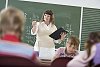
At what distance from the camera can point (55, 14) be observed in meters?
5.90

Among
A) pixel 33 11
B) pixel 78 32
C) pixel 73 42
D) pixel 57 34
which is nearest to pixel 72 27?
pixel 78 32

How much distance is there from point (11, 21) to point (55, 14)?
14.5ft

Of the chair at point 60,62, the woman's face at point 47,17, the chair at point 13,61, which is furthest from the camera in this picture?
the woman's face at point 47,17

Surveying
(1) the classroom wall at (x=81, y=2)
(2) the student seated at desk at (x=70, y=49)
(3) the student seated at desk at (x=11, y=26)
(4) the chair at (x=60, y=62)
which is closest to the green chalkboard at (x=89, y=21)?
(1) the classroom wall at (x=81, y=2)

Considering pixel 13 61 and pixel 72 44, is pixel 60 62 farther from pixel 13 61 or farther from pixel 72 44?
pixel 72 44

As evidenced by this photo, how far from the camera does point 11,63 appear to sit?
124 centimetres

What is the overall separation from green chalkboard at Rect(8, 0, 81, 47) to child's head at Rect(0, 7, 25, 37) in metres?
4.04

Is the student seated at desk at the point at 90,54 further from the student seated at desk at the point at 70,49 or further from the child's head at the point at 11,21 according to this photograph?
the student seated at desk at the point at 70,49

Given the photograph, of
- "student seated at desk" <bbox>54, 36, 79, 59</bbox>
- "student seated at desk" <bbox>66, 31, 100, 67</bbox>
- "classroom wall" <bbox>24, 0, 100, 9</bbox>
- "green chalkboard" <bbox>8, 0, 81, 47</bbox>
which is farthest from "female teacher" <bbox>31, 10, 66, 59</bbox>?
"student seated at desk" <bbox>66, 31, 100, 67</bbox>

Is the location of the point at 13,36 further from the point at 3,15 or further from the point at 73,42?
the point at 73,42

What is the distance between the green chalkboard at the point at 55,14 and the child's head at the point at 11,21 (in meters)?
4.04

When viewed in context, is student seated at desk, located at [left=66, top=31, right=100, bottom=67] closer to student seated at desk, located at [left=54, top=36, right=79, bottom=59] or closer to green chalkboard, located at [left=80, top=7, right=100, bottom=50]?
student seated at desk, located at [left=54, top=36, right=79, bottom=59]

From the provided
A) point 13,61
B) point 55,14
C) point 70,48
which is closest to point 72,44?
point 70,48

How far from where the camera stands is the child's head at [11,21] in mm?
1506
